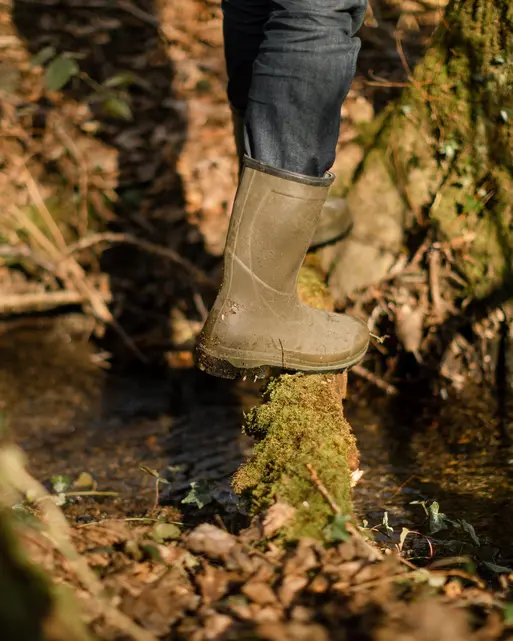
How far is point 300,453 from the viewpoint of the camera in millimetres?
1842

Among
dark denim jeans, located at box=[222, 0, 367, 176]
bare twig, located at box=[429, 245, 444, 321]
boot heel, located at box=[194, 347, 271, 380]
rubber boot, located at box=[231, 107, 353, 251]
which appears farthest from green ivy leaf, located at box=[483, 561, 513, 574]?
bare twig, located at box=[429, 245, 444, 321]

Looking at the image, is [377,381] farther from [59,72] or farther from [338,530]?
[59,72]

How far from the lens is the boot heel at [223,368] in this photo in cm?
221

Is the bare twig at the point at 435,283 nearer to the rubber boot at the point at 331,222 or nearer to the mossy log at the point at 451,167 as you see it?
the mossy log at the point at 451,167

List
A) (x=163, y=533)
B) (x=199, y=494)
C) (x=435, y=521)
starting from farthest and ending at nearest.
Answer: (x=199, y=494) → (x=435, y=521) → (x=163, y=533)

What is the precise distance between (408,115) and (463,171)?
0.38 m

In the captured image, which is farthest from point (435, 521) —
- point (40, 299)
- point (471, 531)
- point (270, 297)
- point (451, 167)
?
point (40, 299)

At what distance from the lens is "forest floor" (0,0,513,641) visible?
1343mm

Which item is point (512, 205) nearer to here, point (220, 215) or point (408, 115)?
point (408, 115)

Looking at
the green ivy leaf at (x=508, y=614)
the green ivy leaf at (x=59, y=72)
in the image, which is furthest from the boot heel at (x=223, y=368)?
the green ivy leaf at (x=59, y=72)

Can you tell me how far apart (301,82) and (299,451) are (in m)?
0.99

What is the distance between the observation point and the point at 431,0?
482 cm

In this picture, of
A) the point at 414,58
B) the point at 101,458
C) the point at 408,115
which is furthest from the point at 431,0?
the point at 101,458

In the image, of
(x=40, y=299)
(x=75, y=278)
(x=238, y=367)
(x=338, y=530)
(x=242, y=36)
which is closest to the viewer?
(x=338, y=530)
